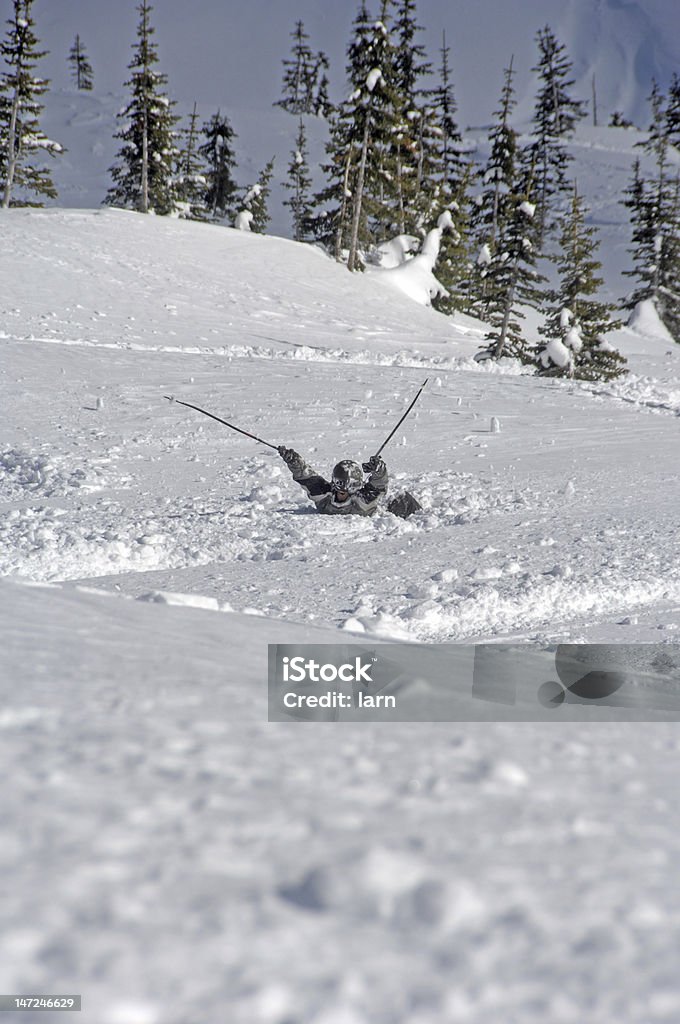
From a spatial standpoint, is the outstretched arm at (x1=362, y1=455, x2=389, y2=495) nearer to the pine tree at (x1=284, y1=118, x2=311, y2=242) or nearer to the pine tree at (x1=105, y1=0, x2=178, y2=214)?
the pine tree at (x1=105, y1=0, x2=178, y2=214)

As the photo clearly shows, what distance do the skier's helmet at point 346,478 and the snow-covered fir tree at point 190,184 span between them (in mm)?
37453

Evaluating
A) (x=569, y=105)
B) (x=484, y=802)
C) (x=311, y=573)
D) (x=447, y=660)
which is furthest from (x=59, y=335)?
(x=569, y=105)

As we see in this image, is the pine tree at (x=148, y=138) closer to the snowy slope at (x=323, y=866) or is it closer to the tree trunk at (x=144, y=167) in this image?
the tree trunk at (x=144, y=167)

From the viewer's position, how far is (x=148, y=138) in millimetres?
38219

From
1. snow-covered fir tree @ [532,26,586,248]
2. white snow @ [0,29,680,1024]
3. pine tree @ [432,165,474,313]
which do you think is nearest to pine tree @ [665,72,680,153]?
snow-covered fir tree @ [532,26,586,248]

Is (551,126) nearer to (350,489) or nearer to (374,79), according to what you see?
(374,79)

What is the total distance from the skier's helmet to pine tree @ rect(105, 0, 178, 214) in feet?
112

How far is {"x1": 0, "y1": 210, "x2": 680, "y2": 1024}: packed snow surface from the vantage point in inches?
46.4

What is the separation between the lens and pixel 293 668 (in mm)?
2793

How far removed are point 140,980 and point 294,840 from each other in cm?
40

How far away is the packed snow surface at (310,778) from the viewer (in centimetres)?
118

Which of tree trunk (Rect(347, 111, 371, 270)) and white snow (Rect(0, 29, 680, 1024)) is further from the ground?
tree trunk (Rect(347, 111, 371, 270))

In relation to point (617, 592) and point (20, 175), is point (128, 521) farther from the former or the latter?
point (20, 175)

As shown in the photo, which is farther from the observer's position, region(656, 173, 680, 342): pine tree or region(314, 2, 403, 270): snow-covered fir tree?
region(656, 173, 680, 342): pine tree
